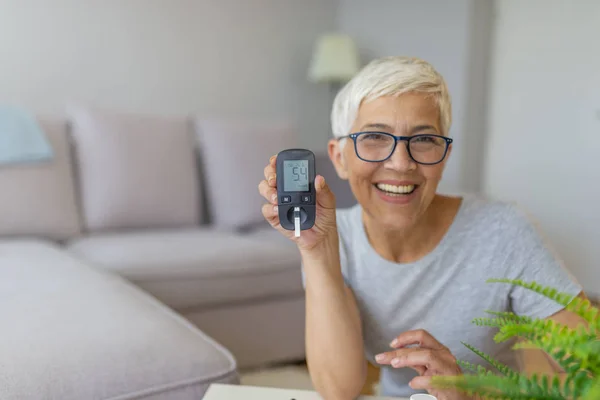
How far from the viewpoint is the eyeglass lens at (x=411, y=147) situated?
922 mm

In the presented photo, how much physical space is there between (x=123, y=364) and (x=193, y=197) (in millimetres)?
A: 1545

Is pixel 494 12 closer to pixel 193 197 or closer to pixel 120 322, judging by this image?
pixel 193 197

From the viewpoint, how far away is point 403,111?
2.98 feet

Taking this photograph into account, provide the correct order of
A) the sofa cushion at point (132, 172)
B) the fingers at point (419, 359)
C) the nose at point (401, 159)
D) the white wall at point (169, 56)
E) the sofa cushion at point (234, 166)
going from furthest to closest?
the white wall at point (169, 56)
the sofa cushion at point (234, 166)
the sofa cushion at point (132, 172)
the nose at point (401, 159)
the fingers at point (419, 359)

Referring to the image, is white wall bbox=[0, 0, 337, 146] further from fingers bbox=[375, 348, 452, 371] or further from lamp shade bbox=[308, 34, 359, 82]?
fingers bbox=[375, 348, 452, 371]

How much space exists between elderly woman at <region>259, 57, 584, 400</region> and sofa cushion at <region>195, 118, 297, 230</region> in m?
1.37

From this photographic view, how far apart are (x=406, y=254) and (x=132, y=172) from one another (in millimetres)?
1497

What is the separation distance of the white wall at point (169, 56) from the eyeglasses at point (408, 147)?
83.9 inches

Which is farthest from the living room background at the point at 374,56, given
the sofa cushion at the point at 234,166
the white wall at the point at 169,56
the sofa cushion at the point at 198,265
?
the sofa cushion at the point at 198,265

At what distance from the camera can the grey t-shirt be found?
92 cm

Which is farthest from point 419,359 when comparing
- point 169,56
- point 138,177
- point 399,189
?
point 169,56

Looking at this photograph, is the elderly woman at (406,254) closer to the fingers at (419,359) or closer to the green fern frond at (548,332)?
the fingers at (419,359)

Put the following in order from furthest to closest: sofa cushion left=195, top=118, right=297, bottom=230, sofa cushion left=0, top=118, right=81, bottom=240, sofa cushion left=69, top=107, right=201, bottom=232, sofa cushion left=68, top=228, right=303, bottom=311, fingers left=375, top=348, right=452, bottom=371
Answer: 1. sofa cushion left=195, top=118, right=297, bottom=230
2. sofa cushion left=69, top=107, right=201, bottom=232
3. sofa cushion left=0, top=118, right=81, bottom=240
4. sofa cushion left=68, top=228, right=303, bottom=311
5. fingers left=375, top=348, right=452, bottom=371

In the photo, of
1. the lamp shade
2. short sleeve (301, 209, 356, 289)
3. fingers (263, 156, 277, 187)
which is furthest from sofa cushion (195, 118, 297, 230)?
fingers (263, 156, 277, 187)
